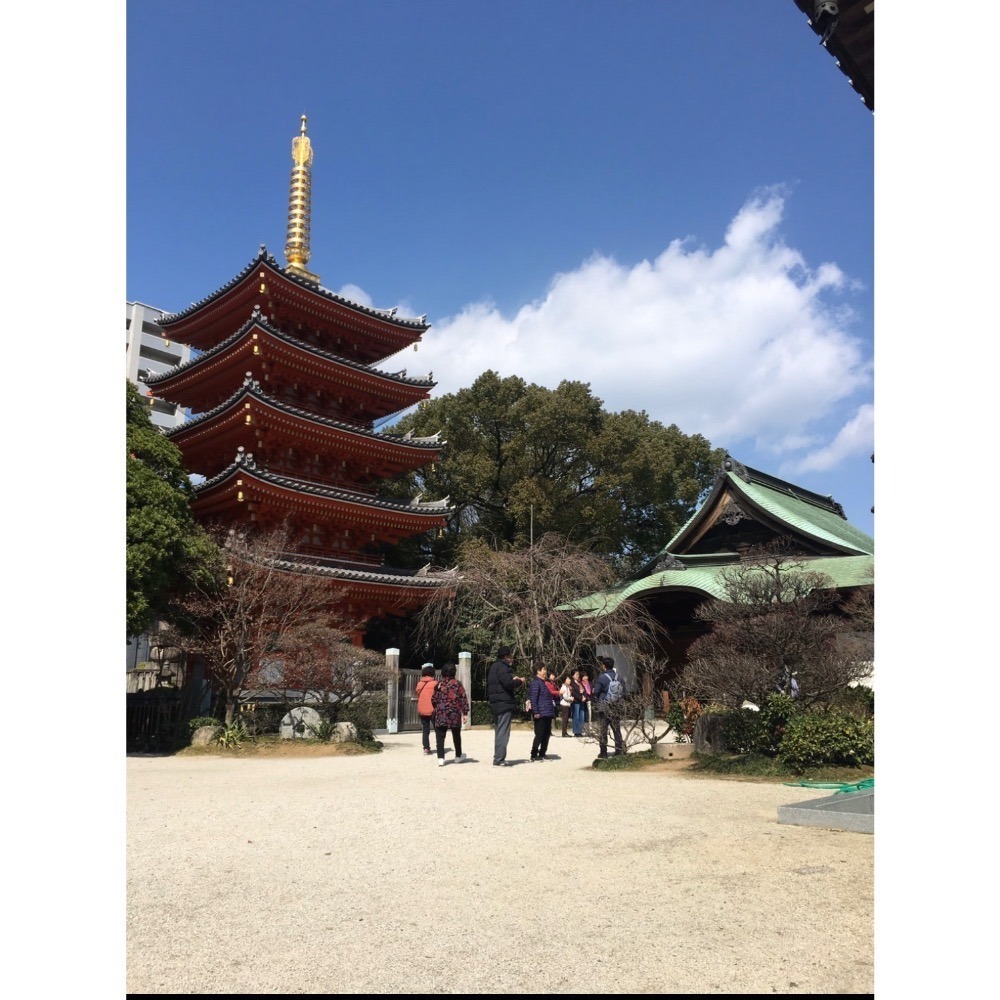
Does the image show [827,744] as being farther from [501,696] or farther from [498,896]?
[498,896]

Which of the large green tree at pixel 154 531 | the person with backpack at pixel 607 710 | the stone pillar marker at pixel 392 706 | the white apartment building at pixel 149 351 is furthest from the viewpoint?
the white apartment building at pixel 149 351

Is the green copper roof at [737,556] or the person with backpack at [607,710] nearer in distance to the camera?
the person with backpack at [607,710]

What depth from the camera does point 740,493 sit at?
23438 mm

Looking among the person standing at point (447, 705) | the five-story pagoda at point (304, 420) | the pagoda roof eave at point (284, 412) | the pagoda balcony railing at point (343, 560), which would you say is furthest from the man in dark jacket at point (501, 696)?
the pagoda roof eave at point (284, 412)

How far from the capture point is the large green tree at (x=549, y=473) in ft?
98.8

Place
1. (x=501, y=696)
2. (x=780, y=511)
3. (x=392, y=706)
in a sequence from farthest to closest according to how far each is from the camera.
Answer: (x=780, y=511)
(x=392, y=706)
(x=501, y=696)

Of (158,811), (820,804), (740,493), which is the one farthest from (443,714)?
(740,493)

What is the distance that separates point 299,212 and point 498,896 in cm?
2630

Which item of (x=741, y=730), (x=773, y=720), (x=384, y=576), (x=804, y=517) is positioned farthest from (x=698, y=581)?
(x=773, y=720)

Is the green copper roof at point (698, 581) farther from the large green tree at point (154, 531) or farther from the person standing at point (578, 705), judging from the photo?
the large green tree at point (154, 531)

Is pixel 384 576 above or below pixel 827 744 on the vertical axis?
above

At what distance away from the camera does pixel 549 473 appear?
103 feet

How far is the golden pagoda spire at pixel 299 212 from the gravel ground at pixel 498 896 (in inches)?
853

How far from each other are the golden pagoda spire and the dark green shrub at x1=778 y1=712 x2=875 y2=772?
21214 mm
